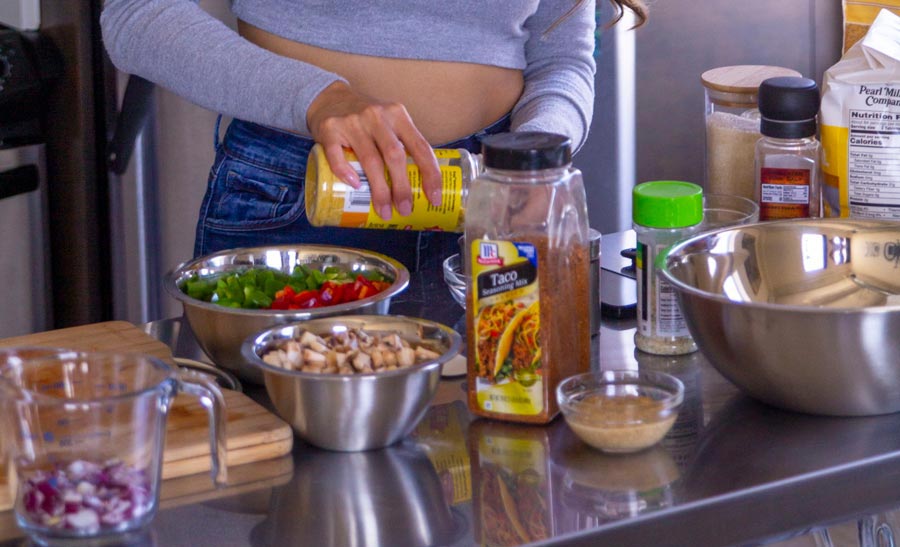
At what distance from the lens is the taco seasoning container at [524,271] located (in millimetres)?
949

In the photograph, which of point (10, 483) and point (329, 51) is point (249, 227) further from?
point (10, 483)

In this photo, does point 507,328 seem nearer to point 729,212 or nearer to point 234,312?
point 234,312

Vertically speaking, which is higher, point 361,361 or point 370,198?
point 370,198

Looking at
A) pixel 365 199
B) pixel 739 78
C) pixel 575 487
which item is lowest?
pixel 575 487

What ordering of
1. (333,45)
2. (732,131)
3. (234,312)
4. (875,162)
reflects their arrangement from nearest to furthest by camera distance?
(234,312), (875,162), (732,131), (333,45)

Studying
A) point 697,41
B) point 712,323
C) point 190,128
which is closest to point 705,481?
point 712,323

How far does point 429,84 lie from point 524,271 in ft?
2.01

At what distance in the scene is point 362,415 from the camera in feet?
3.04

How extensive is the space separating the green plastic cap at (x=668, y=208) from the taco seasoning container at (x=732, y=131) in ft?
0.79

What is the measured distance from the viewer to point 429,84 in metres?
1.51

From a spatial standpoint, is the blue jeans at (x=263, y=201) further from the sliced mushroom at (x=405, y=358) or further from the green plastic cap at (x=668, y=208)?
the sliced mushroom at (x=405, y=358)

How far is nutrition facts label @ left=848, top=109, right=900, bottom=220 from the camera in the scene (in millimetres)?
1235

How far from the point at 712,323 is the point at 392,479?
0.29m

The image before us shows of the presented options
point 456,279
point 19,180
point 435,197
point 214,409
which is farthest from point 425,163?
point 19,180
